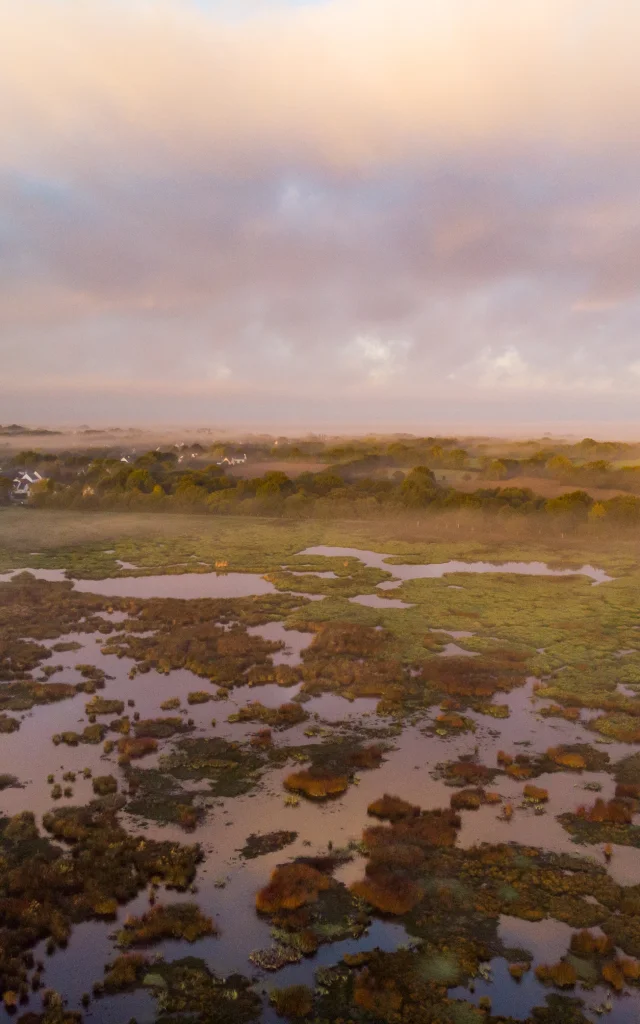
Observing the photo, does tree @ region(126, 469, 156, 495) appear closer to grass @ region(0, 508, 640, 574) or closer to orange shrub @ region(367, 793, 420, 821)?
grass @ region(0, 508, 640, 574)

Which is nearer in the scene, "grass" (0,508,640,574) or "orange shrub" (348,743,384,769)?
"orange shrub" (348,743,384,769)

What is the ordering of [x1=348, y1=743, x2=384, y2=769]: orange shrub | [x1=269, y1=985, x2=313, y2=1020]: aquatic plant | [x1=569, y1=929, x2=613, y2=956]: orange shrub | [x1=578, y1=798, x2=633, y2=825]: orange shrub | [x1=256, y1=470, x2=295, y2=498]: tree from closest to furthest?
[x1=269, y1=985, x2=313, y2=1020]: aquatic plant
[x1=569, y1=929, x2=613, y2=956]: orange shrub
[x1=578, y1=798, x2=633, y2=825]: orange shrub
[x1=348, y1=743, x2=384, y2=769]: orange shrub
[x1=256, y1=470, x2=295, y2=498]: tree

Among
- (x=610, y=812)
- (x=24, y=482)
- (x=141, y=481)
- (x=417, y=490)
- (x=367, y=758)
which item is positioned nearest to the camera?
(x=610, y=812)

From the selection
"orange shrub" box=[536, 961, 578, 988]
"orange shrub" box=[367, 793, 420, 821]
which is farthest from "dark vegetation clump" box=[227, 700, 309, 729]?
"orange shrub" box=[536, 961, 578, 988]

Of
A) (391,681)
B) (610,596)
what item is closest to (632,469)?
(610,596)

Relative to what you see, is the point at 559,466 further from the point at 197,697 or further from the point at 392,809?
the point at 392,809

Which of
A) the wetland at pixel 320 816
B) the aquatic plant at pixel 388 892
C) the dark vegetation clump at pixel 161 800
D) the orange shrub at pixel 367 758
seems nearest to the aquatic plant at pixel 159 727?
the wetland at pixel 320 816

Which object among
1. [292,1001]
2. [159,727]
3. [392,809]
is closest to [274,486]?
[159,727]

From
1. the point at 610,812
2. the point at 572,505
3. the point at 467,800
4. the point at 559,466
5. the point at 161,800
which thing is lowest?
the point at 161,800
